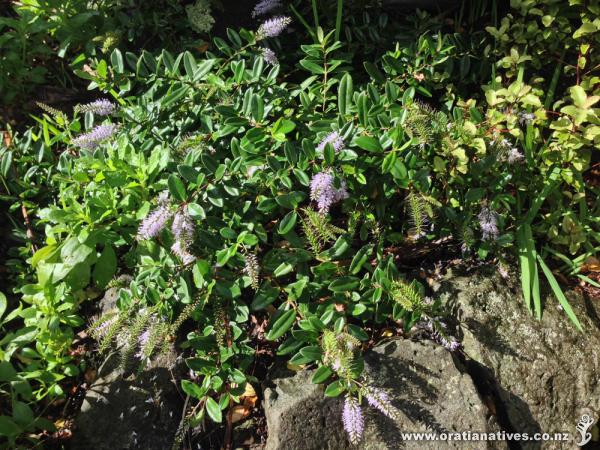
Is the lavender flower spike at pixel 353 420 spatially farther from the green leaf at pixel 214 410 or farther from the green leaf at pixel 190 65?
the green leaf at pixel 190 65

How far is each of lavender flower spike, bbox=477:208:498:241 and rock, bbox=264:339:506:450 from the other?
545 mm

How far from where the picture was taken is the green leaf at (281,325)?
2035 millimetres

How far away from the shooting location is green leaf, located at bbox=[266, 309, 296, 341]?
6.68ft

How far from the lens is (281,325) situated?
205 centimetres

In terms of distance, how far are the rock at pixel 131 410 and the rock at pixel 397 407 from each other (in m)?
0.47

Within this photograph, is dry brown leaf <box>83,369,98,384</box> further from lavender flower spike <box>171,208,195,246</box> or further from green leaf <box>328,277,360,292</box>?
green leaf <box>328,277,360,292</box>

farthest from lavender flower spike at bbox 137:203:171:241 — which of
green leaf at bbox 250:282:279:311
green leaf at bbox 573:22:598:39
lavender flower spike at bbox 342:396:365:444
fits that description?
green leaf at bbox 573:22:598:39

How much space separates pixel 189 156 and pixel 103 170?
1.12ft

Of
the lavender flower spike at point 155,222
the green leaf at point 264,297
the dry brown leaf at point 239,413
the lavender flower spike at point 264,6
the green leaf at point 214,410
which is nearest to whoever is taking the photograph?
the lavender flower spike at point 155,222

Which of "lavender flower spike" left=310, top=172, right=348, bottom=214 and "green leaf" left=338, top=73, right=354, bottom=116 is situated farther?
"green leaf" left=338, top=73, right=354, bottom=116

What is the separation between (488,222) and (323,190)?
30.4 inches

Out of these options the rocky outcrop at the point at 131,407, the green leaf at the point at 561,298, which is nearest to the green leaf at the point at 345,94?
the green leaf at the point at 561,298

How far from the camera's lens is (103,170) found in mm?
2070

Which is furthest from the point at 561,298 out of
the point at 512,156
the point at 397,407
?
the point at 397,407
